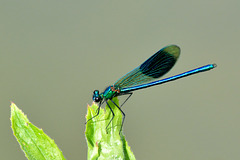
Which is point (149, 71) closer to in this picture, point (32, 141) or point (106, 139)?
point (106, 139)

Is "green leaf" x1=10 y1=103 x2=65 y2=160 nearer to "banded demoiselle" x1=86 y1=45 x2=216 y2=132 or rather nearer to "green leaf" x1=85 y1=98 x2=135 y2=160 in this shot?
"green leaf" x1=85 y1=98 x2=135 y2=160

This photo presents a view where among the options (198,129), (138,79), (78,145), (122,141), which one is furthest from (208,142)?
(122,141)

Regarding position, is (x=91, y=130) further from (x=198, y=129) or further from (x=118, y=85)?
(x=198, y=129)

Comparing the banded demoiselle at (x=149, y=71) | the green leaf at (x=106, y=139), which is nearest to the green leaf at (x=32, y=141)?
the green leaf at (x=106, y=139)

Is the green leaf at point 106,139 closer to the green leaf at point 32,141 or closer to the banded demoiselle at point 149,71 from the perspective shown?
the green leaf at point 32,141

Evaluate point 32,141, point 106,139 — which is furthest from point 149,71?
point 32,141
